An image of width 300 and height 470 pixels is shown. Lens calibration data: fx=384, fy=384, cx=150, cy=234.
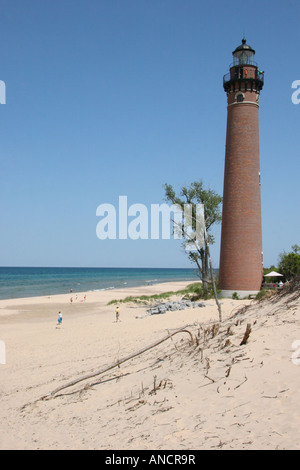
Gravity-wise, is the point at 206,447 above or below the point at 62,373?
above

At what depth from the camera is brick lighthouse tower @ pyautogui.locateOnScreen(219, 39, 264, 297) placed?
28.6 meters

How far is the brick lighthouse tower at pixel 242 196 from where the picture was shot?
28.6 meters

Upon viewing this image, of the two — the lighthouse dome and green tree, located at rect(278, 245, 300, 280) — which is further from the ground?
the lighthouse dome

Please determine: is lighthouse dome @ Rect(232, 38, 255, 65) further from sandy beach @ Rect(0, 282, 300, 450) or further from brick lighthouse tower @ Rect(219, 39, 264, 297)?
sandy beach @ Rect(0, 282, 300, 450)

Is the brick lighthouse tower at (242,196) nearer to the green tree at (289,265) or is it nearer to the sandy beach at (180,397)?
the green tree at (289,265)

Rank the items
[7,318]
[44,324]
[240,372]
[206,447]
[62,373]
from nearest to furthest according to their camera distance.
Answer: [206,447] < [240,372] < [62,373] < [44,324] < [7,318]

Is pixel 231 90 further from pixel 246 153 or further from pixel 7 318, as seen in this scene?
pixel 7 318

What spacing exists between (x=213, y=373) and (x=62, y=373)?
583 cm

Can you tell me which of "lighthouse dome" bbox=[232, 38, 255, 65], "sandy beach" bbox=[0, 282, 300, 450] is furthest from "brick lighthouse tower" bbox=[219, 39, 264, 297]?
"sandy beach" bbox=[0, 282, 300, 450]

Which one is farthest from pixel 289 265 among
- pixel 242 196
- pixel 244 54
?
pixel 244 54

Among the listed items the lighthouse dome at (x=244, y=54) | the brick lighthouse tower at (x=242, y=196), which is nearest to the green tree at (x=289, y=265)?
the brick lighthouse tower at (x=242, y=196)

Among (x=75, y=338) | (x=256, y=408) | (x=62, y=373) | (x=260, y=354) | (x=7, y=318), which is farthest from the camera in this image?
(x=7, y=318)

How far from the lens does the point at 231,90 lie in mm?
30328
